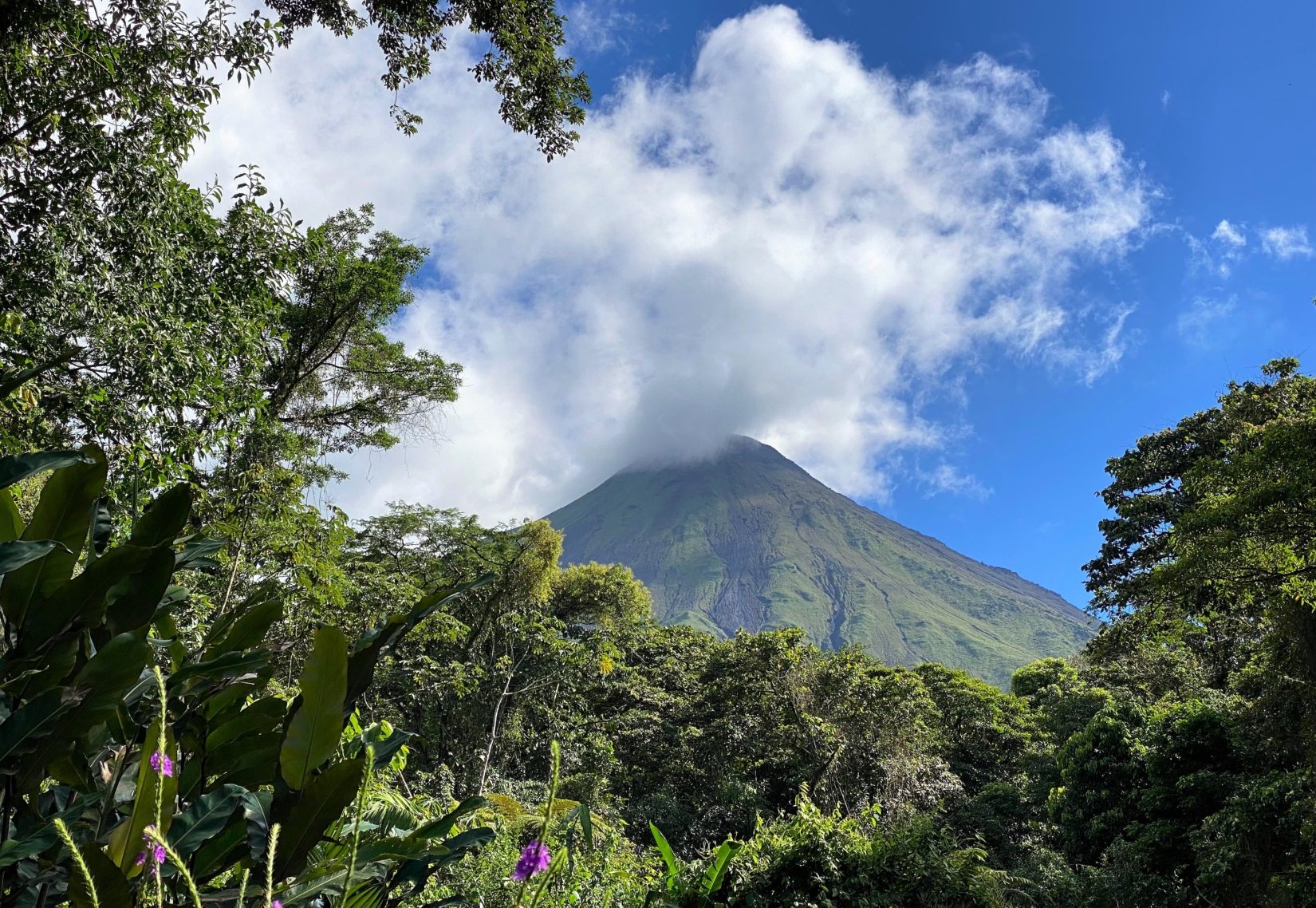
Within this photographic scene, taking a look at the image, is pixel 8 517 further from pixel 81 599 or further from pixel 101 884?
pixel 101 884

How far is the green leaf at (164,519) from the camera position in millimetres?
744

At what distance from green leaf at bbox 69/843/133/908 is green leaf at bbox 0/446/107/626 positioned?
0.29 meters

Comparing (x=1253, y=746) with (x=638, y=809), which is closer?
(x=1253, y=746)

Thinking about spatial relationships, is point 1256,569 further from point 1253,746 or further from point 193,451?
point 193,451

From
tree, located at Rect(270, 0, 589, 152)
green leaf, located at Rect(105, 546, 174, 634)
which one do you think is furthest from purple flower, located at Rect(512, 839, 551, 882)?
tree, located at Rect(270, 0, 589, 152)

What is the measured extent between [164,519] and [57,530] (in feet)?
0.33

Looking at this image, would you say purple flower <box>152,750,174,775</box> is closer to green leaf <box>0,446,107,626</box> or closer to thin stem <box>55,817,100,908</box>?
thin stem <box>55,817,100,908</box>

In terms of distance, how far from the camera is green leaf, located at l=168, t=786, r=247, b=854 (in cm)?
62

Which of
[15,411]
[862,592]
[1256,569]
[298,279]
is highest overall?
[862,592]

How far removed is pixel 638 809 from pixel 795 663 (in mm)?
4297

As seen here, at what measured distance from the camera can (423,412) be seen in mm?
10758

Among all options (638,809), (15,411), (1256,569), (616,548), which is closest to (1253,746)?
(1256,569)

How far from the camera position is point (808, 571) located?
128 m

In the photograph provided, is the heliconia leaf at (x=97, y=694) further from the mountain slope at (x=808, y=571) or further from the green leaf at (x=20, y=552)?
the mountain slope at (x=808, y=571)
